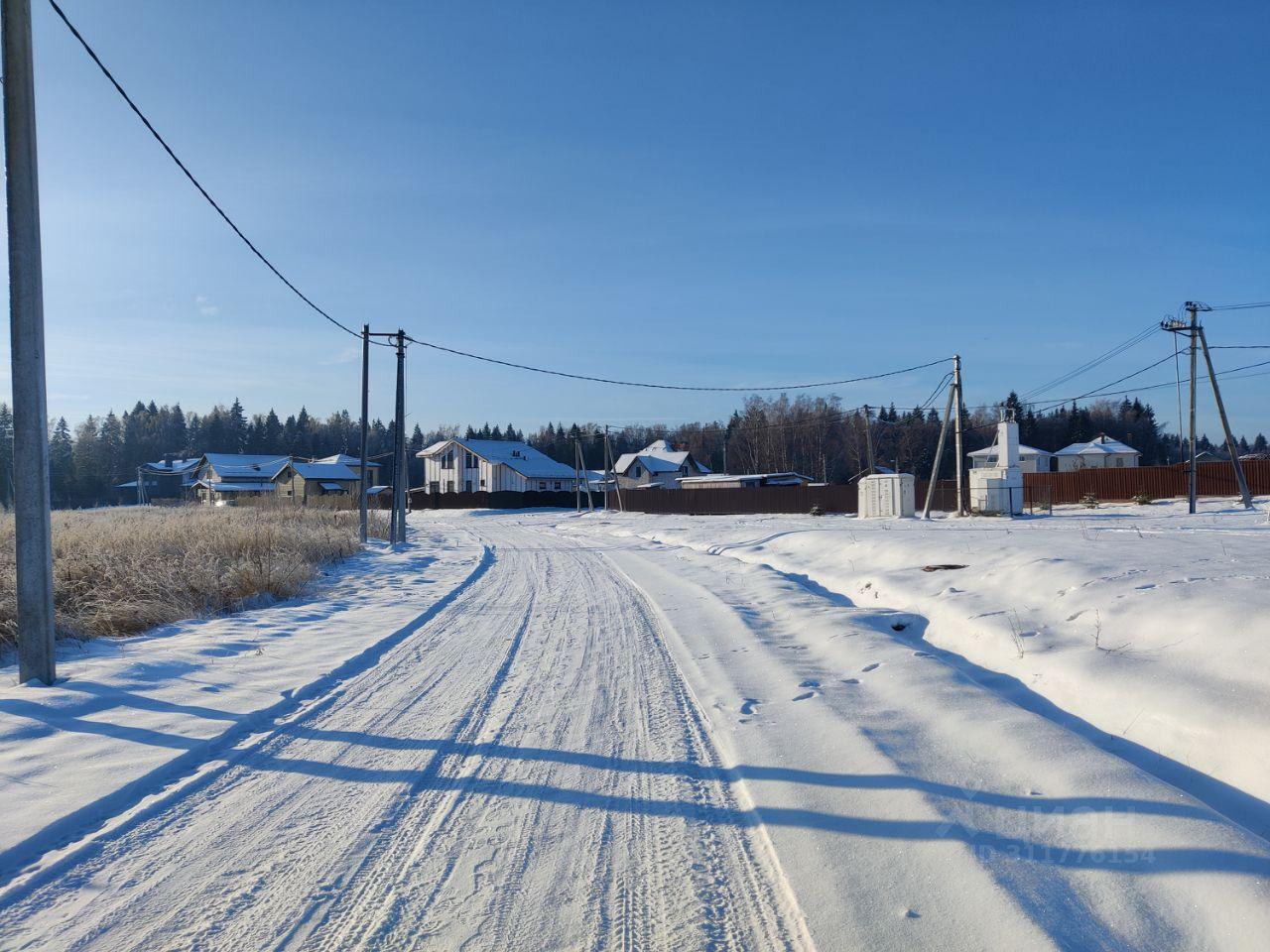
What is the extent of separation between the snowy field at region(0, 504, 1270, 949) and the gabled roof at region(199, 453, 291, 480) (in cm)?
7755

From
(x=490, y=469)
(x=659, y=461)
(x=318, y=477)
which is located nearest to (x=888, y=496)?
(x=490, y=469)

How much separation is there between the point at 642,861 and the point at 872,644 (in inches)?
178

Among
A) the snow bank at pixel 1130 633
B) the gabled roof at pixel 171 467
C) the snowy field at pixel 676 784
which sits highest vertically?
the gabled roof at pixel 171 467

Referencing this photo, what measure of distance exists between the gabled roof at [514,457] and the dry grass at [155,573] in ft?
185

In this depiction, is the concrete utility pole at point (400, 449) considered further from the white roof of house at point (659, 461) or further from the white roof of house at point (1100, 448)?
the white roof of house at point (1100, 448)

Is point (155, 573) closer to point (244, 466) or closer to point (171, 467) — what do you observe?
point (244, 466)

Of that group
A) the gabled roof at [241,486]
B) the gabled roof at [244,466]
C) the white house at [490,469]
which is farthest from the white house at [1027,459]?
the gabled roof at [244,466]

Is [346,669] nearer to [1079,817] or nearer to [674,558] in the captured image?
[1079,817]

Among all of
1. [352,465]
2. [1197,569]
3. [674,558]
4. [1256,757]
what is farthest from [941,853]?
[352,465]

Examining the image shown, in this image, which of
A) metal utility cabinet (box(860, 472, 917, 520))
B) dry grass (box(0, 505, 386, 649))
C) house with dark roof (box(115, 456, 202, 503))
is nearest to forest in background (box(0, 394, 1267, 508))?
house with dark roof (box(115, 456, 202, 503))

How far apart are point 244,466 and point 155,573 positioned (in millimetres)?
77048

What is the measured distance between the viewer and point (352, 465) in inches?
3073

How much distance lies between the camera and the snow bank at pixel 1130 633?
14.1 feet

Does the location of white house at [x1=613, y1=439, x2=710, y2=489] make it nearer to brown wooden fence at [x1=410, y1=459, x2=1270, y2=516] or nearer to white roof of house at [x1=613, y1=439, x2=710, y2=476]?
white roof of house at [x1=613, y1=439, x2=710, y2=476]
